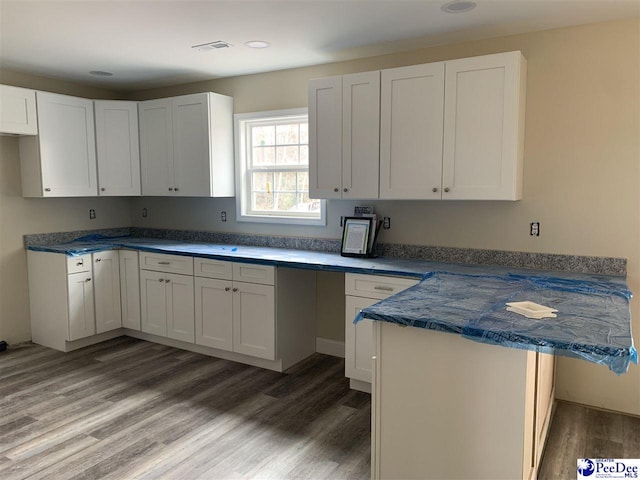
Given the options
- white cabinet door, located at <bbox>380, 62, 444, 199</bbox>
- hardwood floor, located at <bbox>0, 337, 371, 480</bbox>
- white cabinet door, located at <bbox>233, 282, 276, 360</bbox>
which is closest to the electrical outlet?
white cabinet door, located at <bbox>380, 62, 444, 199</bbox>

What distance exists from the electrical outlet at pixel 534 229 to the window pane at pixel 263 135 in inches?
90.6

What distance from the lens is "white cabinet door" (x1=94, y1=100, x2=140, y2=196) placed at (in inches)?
184

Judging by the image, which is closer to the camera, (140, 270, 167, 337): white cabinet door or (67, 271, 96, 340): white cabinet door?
(67, 271, 96, 340): white cabinet door

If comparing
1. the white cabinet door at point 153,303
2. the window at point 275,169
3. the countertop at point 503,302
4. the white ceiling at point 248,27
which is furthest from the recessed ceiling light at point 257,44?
the white cabinet door at point 153,303

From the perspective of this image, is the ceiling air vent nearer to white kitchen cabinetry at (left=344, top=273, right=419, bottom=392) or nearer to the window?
the window

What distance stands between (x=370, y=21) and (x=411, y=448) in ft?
7.91

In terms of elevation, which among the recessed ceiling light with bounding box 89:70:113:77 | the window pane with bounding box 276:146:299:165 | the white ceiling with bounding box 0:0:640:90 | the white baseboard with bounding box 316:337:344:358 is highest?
the recessed ceiling light with bounding box 89:70:113:77

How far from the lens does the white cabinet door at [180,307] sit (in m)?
4.20

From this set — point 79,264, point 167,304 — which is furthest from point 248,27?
point 79,264

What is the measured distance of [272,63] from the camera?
13.2 feet

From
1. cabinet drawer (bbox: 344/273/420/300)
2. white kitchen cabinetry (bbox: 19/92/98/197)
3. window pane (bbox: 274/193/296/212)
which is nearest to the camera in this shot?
cabinet drawer (bbox: 344/273/420/300)

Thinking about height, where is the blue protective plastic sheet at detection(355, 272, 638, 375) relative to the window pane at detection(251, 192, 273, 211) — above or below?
below

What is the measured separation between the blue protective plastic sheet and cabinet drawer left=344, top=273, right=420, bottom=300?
29 cm

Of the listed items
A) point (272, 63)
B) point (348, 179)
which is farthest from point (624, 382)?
point (272, 63)
